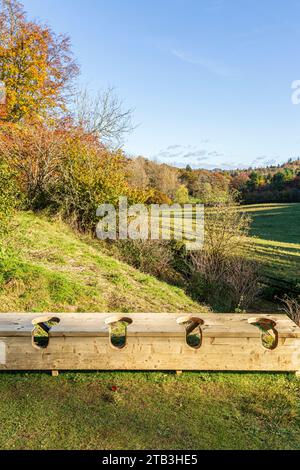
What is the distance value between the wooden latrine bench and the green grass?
0.16 m

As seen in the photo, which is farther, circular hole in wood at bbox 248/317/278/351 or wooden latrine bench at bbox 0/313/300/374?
circular hole in wood at bbox 248/317/278/351

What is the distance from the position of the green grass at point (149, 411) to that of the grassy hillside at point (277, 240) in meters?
11.3

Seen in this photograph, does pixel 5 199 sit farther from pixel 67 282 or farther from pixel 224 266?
pixel 224 266

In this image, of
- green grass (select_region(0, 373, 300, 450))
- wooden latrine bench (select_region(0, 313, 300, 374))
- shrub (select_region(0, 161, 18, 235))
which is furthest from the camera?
shrub (select_region(0, 161, 18, 235))

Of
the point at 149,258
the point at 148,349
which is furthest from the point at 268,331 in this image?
the point at 149,258

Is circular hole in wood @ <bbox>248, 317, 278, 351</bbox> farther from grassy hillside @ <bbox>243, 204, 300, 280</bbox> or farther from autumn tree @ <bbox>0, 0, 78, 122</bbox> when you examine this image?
autumn tree @ <bbox>0, 0, 78, 122</bbox>

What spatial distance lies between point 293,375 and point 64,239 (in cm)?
844

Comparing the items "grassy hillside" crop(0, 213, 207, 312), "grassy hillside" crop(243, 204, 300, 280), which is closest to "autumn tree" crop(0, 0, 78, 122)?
"grassy hillside" crop(0, 213, 207, 312)

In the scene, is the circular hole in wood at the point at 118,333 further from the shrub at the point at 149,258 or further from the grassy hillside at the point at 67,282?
the shrub at the point at 149,258

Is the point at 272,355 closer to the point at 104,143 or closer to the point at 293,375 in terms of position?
the point at 293,375

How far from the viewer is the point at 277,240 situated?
1062 inches

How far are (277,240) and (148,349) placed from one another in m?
24.8

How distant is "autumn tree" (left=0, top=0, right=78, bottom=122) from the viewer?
51.4ft

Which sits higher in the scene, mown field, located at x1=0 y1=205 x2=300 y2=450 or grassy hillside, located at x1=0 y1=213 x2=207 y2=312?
grassy hillside, located at x1=0 y1=213 x2=207 y2=312
